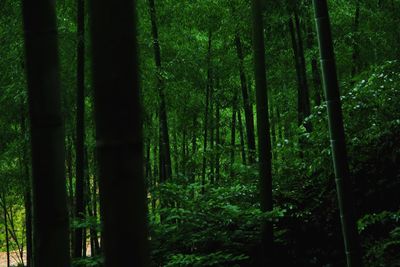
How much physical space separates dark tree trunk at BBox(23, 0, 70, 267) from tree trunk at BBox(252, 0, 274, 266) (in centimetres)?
312

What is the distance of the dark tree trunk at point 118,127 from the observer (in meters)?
0.99

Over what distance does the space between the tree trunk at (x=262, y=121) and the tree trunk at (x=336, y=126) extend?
1341mm

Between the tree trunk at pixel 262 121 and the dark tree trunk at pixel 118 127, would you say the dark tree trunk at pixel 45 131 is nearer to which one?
the dark tree trunk at pixel 118 127

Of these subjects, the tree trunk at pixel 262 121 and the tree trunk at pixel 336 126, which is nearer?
the tree trunk at pixel 336 126

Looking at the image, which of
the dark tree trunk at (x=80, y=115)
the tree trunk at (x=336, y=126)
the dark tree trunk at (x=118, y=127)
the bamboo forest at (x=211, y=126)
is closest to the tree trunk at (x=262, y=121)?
the bamboo forest at (x=211, y=126)

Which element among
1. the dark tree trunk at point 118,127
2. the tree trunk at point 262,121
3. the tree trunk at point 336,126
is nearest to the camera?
the dark tree trunk at point 118,127

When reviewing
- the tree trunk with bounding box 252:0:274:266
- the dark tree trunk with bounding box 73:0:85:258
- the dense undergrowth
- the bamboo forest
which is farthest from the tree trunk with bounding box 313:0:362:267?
the dark tree trunk with bounding box 73:0:85:258

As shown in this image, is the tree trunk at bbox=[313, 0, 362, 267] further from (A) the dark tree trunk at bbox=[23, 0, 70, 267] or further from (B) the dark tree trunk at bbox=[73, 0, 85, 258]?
(B) the dark tree trunk at bbox=[73, 0, 85, 258]

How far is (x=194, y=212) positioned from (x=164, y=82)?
3.45m

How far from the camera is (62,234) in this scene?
1453 mm

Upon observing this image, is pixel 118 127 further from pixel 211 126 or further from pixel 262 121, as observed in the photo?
pixel 211 126

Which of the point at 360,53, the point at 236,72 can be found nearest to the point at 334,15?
the point at 360,53

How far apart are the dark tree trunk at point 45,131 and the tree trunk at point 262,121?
10.2ft

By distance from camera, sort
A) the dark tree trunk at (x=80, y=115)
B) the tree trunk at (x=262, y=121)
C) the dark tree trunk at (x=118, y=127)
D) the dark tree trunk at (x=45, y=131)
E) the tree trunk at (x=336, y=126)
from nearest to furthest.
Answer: the dark tree trunk at (x=118, y=127) → the dark tree trunk at (x=45, y=131) → the tree trunk at (x=336, y=126) → the tree trunk at (x=262, y=121) → the dark tree trunk at (x=80, y=115)
